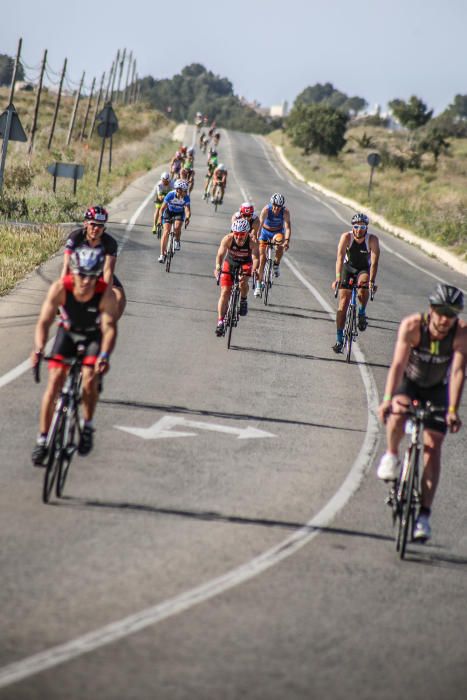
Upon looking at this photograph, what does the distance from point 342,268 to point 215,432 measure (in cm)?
646

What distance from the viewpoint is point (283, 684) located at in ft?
21.2

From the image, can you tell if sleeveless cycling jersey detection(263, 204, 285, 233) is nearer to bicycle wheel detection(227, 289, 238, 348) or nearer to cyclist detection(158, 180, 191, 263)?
cyclist detection(158, 180, 191, 263)

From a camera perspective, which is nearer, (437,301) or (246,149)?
(437,301)

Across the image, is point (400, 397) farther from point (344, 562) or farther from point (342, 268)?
point (342, 268)

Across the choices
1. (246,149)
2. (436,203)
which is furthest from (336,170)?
(436,203)

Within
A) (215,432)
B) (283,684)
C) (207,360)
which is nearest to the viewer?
(283,684)

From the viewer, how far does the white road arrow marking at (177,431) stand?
12508 mm

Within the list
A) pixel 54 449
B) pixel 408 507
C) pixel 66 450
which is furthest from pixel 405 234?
pixel 54 449

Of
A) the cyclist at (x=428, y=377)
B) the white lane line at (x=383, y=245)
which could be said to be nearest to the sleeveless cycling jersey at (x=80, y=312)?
the cyclist at (x=428, y=377)

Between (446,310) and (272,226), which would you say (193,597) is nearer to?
(446,310)

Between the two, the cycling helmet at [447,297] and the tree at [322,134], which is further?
the tree at [322,134]

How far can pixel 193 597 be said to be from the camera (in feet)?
25.7

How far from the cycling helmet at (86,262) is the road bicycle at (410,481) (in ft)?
10.1

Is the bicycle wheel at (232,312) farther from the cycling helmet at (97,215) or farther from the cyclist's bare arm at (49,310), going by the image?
the cyclist's bare arm at (49,310)
